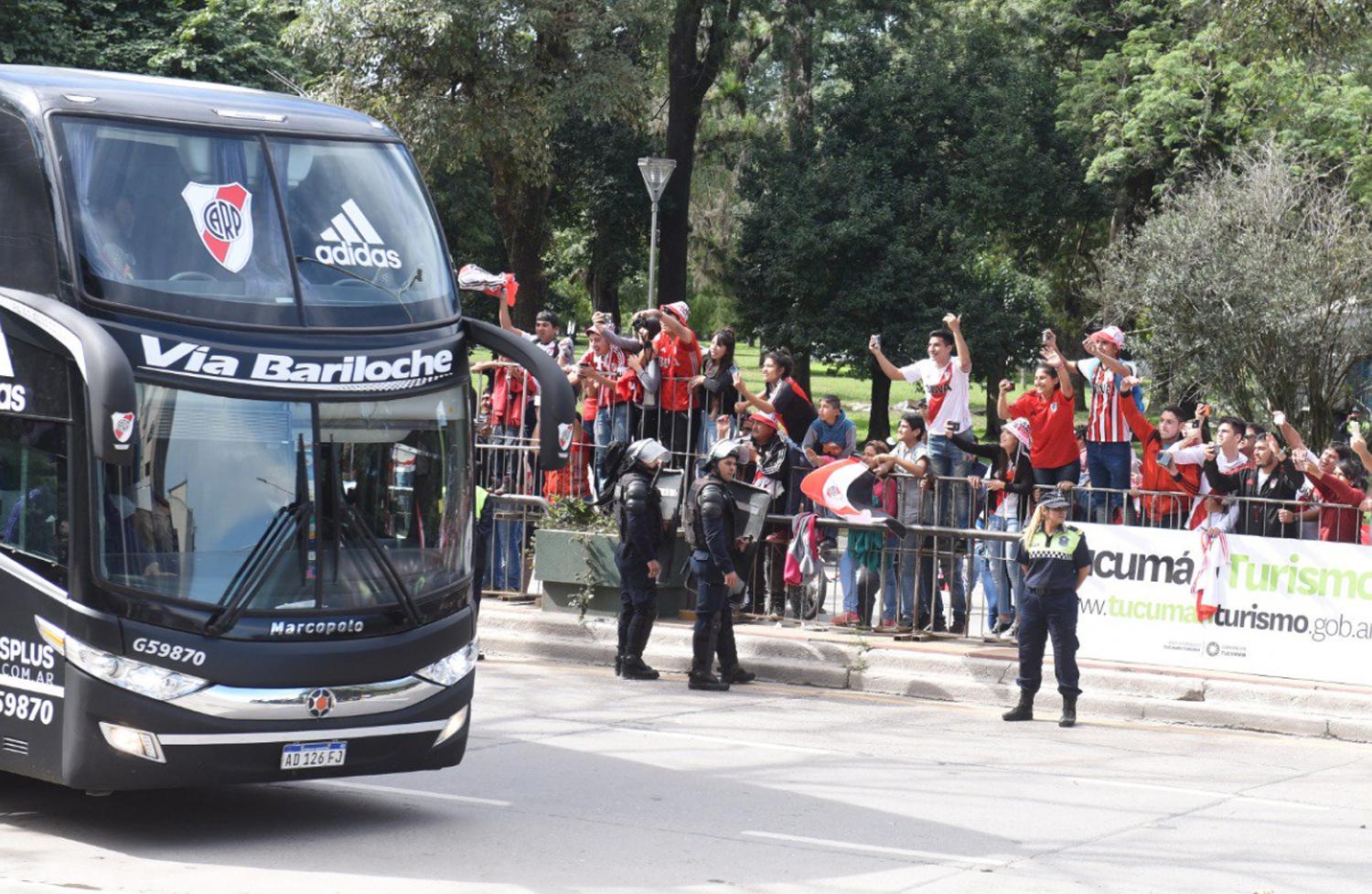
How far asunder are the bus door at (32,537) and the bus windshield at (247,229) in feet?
1.91

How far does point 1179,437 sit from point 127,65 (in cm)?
2332

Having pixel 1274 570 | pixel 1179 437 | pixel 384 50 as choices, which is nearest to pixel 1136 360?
pixel 384 50

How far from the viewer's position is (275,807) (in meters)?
9.64

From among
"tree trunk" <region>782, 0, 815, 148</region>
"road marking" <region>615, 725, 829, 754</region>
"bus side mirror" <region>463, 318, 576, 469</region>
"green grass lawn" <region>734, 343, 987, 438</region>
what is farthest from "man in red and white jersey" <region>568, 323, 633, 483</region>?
"green grass lawn" <region>734, 343, 987, 438</region>

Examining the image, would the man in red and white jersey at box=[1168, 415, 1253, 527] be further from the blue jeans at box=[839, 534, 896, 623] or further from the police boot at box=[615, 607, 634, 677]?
the police boot at box=[615, 607, 634, 677]

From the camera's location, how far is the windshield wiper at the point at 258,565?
27.5 ft

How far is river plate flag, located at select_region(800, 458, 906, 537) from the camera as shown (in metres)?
15.0

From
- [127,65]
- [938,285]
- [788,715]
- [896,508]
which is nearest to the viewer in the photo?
[788,715]

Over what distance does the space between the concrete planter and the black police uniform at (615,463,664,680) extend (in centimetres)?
126

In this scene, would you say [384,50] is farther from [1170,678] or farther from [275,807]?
[275,807]

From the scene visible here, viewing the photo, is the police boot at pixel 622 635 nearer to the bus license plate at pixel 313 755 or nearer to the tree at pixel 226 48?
the bus license plate at pixel 313 755

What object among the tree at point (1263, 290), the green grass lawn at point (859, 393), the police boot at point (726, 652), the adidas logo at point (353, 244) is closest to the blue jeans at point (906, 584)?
the police boot at point (726, 652)

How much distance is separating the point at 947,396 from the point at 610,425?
3.35 meters

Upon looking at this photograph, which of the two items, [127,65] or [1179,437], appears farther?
[127,65]
